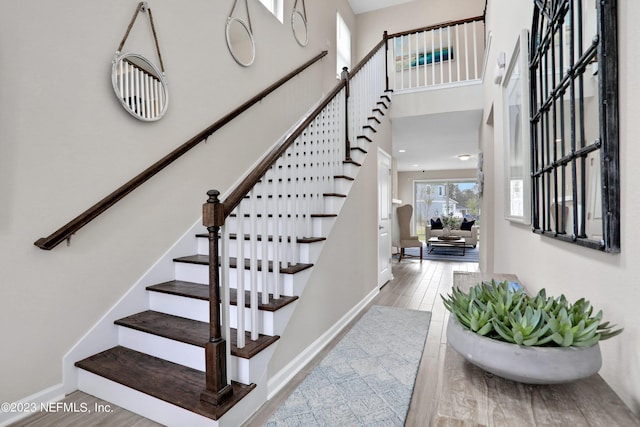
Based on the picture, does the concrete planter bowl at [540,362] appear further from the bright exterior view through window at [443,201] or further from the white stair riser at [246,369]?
the bright exterior view through window at [443,201]

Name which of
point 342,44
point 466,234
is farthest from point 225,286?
point 466,234

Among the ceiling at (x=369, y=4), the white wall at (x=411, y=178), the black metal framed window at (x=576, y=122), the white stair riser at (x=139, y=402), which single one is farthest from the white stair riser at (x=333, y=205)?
the white wall at (x=411, y=178)

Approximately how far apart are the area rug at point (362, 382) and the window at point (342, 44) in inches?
169

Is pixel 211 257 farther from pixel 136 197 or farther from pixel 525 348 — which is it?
pixel 525 348

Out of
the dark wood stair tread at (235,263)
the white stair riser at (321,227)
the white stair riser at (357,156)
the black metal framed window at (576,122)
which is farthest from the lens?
the white stair riser at (357,156)

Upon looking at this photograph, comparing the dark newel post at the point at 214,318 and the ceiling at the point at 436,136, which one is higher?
the ceiling at the point at 436,136

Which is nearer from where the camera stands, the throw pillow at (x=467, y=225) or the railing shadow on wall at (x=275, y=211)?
the railing shadow on wall at (x=275, y=211)

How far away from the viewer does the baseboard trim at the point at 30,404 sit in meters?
1.52

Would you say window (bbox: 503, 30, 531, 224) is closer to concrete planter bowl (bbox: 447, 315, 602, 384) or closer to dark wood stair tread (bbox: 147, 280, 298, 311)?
concrete planter bowl (bbox: 447, 315, 602, 384)

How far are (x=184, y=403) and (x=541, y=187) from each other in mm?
1848

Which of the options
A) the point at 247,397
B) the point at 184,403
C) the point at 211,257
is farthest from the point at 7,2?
the point at 247,397

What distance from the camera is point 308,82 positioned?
4328 mm

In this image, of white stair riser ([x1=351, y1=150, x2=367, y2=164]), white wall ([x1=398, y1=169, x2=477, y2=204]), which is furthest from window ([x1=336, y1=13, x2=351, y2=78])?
white wall ([x1=398, y1=169, x2=477, y2=204])

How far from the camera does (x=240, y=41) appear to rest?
307 centimetres
